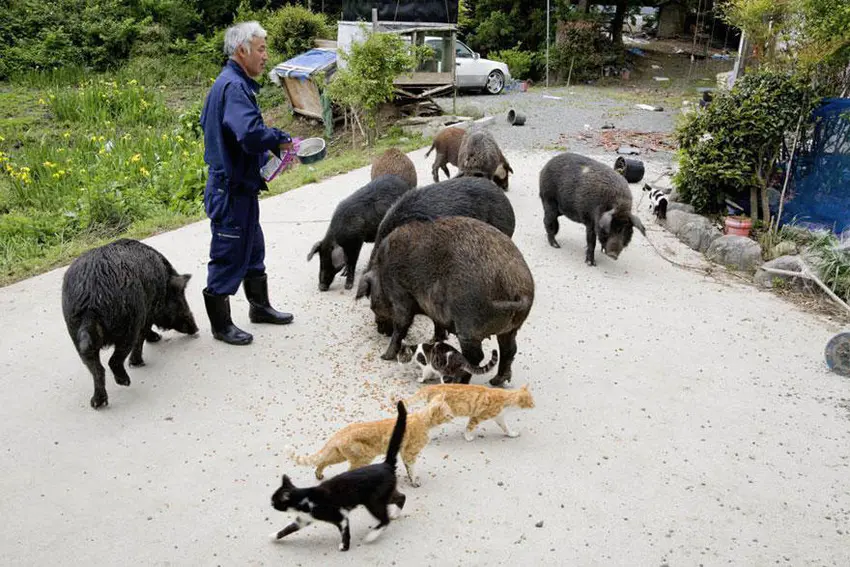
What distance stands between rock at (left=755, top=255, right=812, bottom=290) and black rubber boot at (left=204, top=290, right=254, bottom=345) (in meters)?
5.31

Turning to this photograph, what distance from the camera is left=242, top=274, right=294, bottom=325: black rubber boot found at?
19.0 ft

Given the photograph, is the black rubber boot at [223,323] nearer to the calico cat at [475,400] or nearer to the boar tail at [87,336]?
the boar tail at [87,336]

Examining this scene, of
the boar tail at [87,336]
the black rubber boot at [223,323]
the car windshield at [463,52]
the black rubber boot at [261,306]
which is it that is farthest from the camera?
the car windshield at [463,52]

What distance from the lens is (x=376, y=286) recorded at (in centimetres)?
526

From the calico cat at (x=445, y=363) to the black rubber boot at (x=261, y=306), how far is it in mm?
1543

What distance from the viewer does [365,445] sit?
3705 millimetres

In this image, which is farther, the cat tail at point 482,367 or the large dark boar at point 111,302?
the cat tail at point 482,367

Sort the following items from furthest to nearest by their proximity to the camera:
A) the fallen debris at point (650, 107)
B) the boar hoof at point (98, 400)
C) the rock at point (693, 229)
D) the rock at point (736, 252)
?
the fallen debris at point (650, 107) → the rock at point (693, 229) → the rock at point (736, 252) → the boar hoof at point (98, 400)

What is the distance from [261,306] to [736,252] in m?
5.32

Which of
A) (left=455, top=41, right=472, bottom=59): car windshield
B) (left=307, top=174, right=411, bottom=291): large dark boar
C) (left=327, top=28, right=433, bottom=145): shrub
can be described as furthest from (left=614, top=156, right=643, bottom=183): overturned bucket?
(left=455, top=41, right=472, bottom=59): car windshield

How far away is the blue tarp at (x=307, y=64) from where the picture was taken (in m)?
17.4

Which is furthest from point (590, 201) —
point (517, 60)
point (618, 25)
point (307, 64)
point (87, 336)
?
point (618, 25)

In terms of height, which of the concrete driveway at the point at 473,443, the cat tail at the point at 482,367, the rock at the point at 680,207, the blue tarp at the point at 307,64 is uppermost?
the blue tarp at the point at 307,64

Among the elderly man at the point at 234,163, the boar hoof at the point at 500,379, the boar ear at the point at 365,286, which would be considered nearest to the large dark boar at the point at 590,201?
the boar hoof at the point at 500,379
